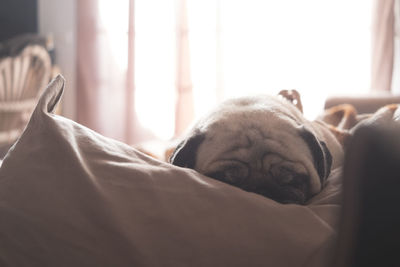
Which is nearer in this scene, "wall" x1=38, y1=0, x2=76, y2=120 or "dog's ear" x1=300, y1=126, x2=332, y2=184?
"dog's ear" x1=300, y1=126, x2=332, y2=184

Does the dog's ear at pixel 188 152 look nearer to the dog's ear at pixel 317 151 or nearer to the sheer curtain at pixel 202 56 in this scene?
the dog's ear at pixel 317 151

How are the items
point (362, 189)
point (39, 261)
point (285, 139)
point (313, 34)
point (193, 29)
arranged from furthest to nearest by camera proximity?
point (193, 29) → point (313, 34) → point (285, 139) → point (39, 261) → point (362, 189)

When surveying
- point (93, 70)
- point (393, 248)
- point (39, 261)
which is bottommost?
point (93, 70)

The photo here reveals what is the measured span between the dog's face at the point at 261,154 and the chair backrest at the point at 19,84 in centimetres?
288

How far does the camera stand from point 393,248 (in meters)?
0.52

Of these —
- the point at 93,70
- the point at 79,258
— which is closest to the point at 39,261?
the point at 79,258

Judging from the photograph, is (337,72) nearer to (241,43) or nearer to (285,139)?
(241,43)

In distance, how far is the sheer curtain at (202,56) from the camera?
400 centimetres

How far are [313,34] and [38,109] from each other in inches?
138

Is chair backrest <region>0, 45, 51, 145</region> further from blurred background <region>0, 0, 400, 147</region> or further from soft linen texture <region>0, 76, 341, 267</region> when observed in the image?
soft linen texture <region>0, 76, 341, 267</region>

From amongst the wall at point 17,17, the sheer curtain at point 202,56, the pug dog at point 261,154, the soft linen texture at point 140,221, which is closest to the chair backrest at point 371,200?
the soft linen texture at point 140,221

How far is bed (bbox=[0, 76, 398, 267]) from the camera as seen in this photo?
2.21 feet

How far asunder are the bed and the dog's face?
13.2 inches

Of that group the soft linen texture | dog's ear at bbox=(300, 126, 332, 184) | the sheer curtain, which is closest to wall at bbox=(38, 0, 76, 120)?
the sheer curtain
